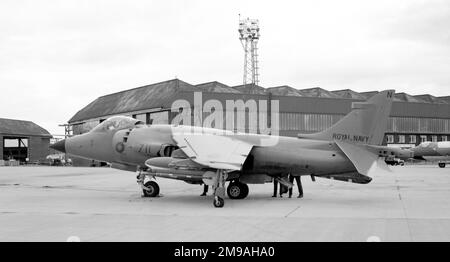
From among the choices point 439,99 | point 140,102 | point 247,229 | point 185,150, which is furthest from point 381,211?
point 439,99

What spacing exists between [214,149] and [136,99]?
174 ft

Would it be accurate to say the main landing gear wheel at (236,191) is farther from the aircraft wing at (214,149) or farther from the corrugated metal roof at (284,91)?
the corrugated metal roof at (284,91)

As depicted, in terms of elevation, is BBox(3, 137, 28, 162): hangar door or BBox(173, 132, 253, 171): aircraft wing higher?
BBox(173, 132, 253, 171): aircraft wing

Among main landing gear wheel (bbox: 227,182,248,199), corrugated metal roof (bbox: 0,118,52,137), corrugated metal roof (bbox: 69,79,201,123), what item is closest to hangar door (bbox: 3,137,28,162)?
corrugated metal roof (bbox: 0,118,52,137)

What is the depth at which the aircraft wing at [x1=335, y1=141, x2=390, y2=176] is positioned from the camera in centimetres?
1466

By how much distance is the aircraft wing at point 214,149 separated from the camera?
13.8 metres

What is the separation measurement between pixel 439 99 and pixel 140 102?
188 ft

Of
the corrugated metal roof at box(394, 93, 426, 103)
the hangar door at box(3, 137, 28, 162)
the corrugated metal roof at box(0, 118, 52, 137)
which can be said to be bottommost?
the hangar door at box(3, 137, 28, 162)

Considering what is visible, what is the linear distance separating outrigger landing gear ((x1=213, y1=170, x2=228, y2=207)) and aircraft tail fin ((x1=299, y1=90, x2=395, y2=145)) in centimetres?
442

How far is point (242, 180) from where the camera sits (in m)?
16.4

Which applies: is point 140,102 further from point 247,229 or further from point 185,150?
point 247,229

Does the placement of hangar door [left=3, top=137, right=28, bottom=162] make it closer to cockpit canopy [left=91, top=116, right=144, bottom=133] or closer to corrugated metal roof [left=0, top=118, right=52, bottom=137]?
corrugated metal roof [left=0, top=118, right=52, bottom=137]
